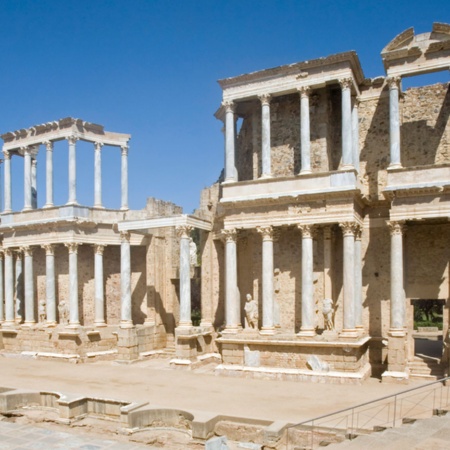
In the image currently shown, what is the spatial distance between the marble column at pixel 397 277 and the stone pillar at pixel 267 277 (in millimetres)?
4451

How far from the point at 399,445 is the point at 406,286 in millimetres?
10383

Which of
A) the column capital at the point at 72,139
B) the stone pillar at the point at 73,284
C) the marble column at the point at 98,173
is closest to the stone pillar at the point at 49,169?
the column capital at the point at 72,139

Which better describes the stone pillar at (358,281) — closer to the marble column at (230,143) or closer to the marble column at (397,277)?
the marble column at (397,277)

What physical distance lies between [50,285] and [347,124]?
16.5 m

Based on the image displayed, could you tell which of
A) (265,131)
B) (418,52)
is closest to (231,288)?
(265,131)

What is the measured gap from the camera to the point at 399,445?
1110 centimetres

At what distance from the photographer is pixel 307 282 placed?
66.1ft

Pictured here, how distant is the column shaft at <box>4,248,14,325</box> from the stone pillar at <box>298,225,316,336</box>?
1648cm

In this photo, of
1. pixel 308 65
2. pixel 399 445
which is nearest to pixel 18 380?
pixel 399 445

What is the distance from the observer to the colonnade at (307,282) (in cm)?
1961

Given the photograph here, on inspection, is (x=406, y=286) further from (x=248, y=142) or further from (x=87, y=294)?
(x=87, y=294)

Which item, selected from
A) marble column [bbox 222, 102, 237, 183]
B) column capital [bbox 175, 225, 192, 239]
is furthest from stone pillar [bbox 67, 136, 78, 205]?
marble column [bbox 222, 102, 237, 183]

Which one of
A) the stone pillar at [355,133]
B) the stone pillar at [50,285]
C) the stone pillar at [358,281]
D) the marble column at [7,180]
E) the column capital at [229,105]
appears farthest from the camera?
the marble column at [7,180]

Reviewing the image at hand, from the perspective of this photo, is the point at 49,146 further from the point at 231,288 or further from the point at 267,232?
the point at 267,232
